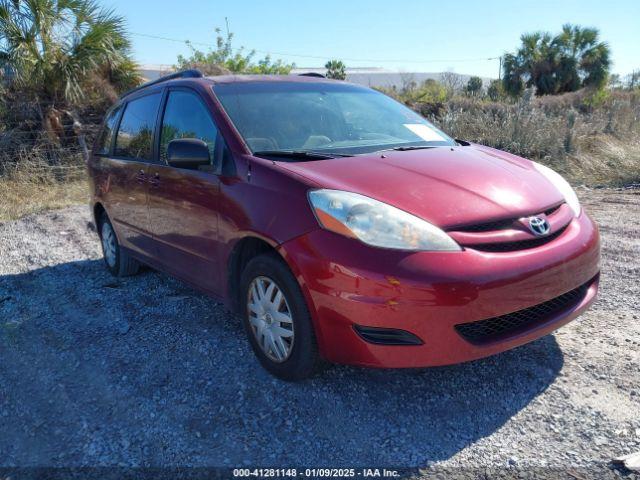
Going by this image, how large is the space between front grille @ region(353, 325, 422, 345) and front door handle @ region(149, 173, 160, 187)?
2113 mm

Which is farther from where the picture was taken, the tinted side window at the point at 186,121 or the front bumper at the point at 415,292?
the tinted side window at the point at 186,121

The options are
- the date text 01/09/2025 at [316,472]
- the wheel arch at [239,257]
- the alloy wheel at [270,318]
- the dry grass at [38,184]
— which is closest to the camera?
the date text 01/09/2025 at [316,472]

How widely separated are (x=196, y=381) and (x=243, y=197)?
1.10 metres

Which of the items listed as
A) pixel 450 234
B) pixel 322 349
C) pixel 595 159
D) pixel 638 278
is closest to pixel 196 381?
pixel 322 349

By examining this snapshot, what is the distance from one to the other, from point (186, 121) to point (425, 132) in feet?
5.65

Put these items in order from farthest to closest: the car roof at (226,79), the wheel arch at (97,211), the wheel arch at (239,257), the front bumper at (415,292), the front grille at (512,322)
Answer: the wheel arch at (97,211)
the car roof at (226,79)
the wheel arch at (239,257)
the front grille at (512,322)
the front bumper at (415,292)

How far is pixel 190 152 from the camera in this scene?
3350 millimetres

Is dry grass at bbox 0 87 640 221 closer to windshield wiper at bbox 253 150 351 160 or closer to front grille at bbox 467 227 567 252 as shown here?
windshield wiper at bbox 253 150 351 160

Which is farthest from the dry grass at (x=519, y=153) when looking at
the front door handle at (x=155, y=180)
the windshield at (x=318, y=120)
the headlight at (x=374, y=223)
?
the headlight at (x=374, y=223)

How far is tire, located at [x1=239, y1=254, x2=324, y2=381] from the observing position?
9.20ft

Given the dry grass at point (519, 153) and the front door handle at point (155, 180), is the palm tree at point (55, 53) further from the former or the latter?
the front door handle at point (155, 180)

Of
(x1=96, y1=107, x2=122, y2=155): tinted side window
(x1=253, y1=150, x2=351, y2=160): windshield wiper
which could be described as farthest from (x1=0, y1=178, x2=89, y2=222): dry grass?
(x1=253, y1=150, x2=351, y2=160): windshield wiper

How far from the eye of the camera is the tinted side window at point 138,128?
14.2 ft

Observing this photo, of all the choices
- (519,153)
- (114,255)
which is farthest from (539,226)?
(519,153)
